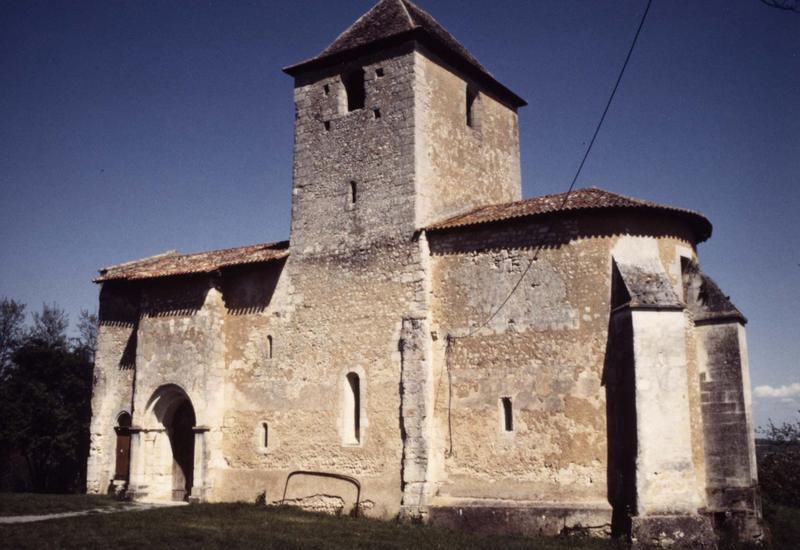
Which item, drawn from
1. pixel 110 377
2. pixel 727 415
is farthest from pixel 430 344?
pixel 110 377

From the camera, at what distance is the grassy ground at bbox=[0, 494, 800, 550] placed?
510 inches

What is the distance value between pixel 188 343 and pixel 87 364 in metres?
12.0

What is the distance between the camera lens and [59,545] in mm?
12570

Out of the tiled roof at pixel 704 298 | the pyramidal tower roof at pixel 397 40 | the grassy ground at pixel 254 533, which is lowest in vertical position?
the grassy ground at pixel 254 533

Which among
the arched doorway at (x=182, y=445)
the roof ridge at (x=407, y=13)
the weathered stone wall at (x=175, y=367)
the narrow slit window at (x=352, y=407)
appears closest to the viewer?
the narrow slit window at (x=352, y=407)

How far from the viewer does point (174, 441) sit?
20906 millimetres

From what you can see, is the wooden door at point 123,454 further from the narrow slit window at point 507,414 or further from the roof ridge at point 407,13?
the roof ridge at point 407,13

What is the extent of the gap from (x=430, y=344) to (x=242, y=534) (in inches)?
221

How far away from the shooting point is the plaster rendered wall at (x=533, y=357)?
48.9 feet

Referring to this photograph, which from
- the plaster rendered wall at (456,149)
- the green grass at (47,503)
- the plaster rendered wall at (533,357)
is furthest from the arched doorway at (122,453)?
the plaster rendered wall at (456,149)

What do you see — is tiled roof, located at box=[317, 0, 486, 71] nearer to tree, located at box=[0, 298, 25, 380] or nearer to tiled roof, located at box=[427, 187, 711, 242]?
tiled roof, located at box=[427, 187, 711, 242]

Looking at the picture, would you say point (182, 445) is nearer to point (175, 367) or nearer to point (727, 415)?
point (175, 367)

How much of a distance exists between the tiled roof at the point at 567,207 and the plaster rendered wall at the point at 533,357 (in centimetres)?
28

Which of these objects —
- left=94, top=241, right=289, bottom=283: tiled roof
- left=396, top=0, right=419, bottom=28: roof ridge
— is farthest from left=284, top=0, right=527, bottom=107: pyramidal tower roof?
left=94, top=241, right=289, bottom=283: tiled roof
